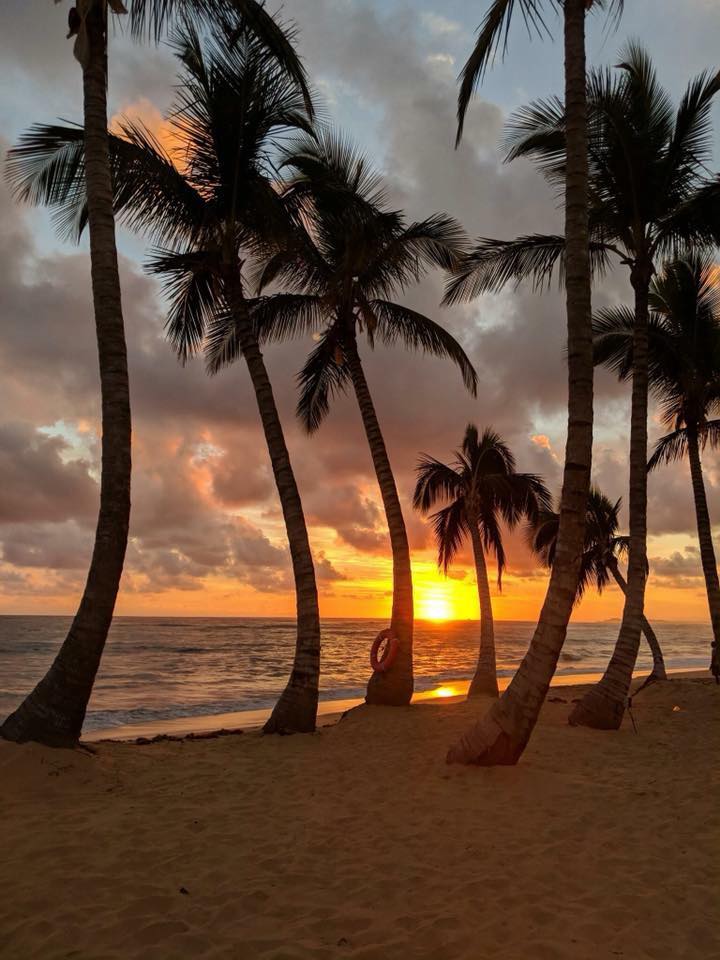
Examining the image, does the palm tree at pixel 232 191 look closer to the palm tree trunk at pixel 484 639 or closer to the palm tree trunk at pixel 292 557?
the palm tree trunk at pixel 292 557

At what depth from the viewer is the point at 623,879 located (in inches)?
175

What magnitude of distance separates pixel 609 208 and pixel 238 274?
707 cm

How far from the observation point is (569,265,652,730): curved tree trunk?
10567mm

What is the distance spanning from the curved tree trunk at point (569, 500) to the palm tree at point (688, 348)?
900 cm

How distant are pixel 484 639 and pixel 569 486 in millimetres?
11902

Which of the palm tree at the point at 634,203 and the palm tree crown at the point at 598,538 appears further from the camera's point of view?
the palm tree crown at the point at 598,538

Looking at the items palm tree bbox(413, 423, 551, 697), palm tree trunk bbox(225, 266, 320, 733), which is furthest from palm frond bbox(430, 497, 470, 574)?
palm tree trunk bbox(225, 266, 320, 733)

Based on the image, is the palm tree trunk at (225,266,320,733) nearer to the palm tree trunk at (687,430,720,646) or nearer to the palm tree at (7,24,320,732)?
the palm tree at (7,24,320,732)

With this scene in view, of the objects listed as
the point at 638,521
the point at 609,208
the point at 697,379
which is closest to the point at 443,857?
the point at 638,521

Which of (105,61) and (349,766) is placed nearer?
(349,766)

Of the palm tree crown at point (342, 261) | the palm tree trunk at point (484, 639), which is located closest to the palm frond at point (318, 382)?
the palm tree crown at point (342, 261)

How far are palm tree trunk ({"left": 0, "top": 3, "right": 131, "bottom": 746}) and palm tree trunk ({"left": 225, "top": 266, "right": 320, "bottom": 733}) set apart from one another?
10.2ft

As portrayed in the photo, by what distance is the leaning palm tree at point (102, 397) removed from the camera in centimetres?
752

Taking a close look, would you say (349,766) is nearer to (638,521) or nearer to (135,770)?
(135,770)
